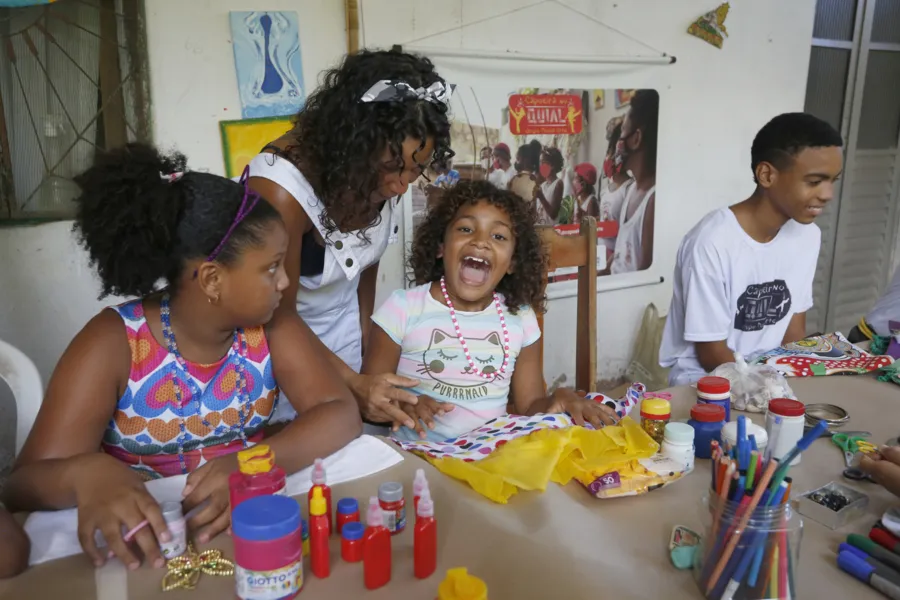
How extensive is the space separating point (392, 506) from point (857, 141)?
14.8 ft

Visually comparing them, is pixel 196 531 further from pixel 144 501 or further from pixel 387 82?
pixel 387 82

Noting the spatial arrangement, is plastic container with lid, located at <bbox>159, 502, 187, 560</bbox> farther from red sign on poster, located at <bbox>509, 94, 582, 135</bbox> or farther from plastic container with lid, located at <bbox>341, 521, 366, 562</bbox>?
red sign on poster, located at <bbox>509, 94, 582, 135</bbox>

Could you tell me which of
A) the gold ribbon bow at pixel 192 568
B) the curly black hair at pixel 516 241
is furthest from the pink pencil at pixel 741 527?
the curly black hair at pixel 516 241

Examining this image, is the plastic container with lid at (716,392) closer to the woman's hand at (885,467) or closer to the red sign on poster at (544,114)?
the woman's hand at (885,467)

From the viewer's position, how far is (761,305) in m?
2.11

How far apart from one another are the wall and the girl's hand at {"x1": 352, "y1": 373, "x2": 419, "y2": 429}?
1.92 m

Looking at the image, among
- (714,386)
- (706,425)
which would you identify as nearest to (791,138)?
(714,386)

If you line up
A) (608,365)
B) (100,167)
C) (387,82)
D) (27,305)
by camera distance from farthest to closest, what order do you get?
(608,365) → (27,305) → (387,82) → (100,167)

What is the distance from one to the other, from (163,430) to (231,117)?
161cm

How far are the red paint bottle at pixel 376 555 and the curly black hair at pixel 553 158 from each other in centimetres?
263

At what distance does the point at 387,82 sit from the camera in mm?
1468

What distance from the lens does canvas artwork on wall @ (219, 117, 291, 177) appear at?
8.26ft

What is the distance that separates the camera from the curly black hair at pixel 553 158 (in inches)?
128

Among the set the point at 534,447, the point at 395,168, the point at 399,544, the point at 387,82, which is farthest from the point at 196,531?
the point at 387,82
